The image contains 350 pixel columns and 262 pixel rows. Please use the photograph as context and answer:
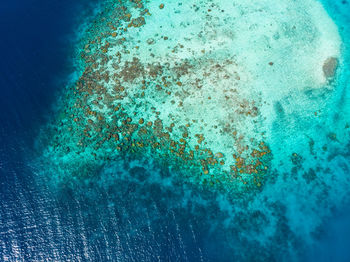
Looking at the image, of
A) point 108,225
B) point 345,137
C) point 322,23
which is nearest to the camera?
point 108,225

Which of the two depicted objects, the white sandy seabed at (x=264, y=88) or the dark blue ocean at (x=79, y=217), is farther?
the white sandy seabed at (x=264, y=88)

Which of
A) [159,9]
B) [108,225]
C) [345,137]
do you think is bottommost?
[108,225]

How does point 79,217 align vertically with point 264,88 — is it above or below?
below

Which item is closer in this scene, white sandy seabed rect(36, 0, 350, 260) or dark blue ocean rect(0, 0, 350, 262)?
dark blue ocean rect(0, 0, 350, 262)

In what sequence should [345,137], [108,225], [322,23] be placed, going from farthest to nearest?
[322,23] < [345,137] < [108,225]

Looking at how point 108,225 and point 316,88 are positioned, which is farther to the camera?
point 316,88

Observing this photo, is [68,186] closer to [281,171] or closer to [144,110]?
[144,110]

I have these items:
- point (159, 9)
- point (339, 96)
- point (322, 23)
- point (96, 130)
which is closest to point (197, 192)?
point (96, 130)

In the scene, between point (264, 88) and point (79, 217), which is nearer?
point (79, 217)
